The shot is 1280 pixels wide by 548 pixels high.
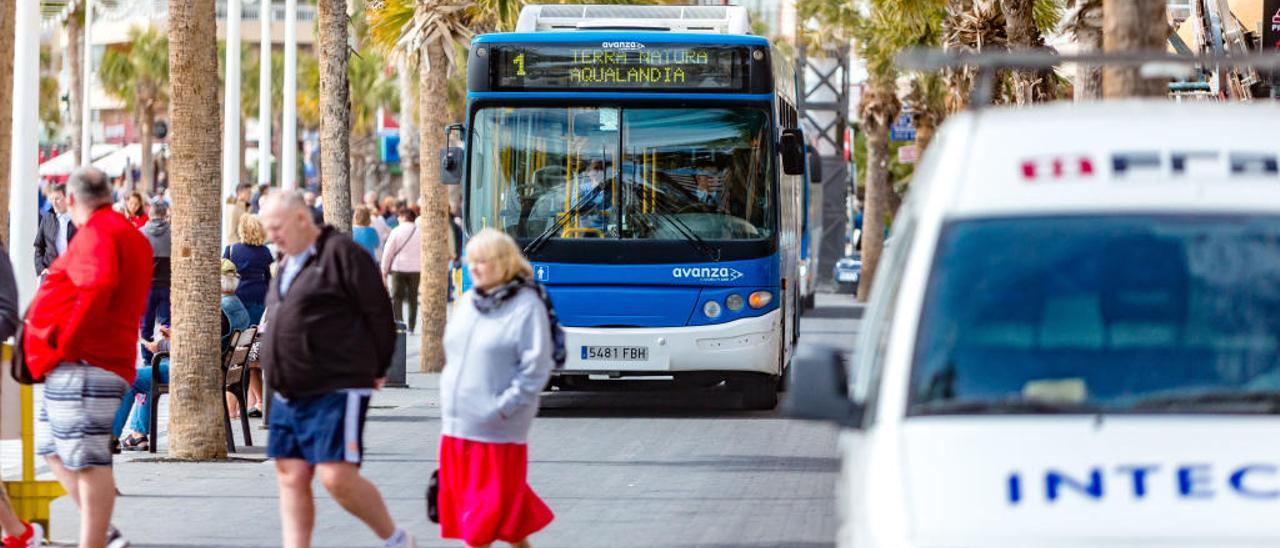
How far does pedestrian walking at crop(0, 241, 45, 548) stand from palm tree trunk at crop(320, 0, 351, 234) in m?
7.99

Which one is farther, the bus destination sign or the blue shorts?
the bus destination sign

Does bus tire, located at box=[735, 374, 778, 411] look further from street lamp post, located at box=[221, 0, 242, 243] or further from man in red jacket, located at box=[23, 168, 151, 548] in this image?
street lamp post, located at box=[221, 0, 242, 243]

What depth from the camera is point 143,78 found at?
284 feet

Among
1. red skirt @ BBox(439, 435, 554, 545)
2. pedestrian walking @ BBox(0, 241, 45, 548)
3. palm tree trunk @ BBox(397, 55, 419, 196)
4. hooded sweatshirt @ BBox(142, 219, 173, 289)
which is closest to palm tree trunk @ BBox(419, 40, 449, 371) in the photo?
hooded sweatshirt @ BBox(142, 219, 173, 289)

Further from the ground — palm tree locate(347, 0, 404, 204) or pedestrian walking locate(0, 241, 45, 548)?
palm tree locate(347, 0, 404, 204)

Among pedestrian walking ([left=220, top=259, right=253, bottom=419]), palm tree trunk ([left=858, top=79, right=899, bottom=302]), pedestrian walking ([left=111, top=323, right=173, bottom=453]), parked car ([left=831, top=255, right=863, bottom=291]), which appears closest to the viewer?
pedestrian walking ([left=111, top=323, right=173, bottom=453])

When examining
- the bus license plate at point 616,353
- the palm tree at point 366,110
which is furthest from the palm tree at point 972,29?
the palm tree at point 366,110

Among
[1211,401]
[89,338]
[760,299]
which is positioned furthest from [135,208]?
[1211,401]

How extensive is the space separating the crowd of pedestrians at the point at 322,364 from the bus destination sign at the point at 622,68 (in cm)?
817

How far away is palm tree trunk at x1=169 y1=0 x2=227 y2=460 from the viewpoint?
13.5m

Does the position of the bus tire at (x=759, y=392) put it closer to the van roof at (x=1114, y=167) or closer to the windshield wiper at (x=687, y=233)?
the windshield wiper at (x=687, y=233)

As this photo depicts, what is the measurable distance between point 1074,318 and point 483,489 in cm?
334

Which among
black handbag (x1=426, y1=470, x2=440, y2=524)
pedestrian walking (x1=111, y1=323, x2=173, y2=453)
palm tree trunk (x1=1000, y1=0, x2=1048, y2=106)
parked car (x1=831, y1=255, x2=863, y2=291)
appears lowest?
parked car (x1=831, y1=255, x2=863, y2=291)

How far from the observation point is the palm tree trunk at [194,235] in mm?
13461
